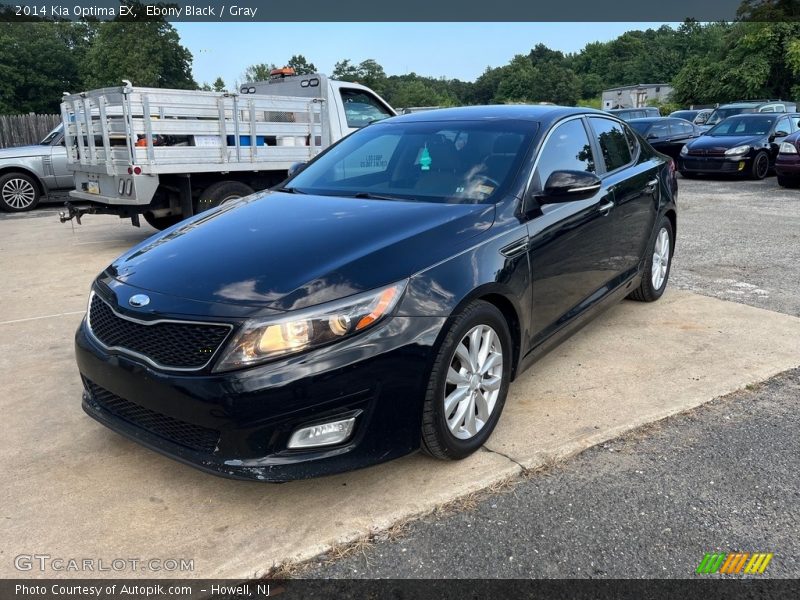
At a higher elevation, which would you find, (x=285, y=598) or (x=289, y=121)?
(x=289, y=121)

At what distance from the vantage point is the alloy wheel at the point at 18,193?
41.1 feet

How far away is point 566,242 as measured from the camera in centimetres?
374

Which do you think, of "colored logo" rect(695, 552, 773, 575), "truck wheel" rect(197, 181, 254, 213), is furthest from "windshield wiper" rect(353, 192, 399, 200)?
"truck wheel" rect(197, 181, 254, 213)

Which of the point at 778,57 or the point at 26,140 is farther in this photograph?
the point at 778,57

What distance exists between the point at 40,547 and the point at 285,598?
1019mm

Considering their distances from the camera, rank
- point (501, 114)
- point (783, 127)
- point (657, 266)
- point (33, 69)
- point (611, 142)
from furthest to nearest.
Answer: point (33, 69)
point (783, 127)
point (657, 266)
point (611, 142)
point (501, 114)

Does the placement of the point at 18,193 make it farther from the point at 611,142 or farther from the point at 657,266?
the point at 657,266

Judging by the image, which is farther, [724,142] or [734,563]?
[724,142]

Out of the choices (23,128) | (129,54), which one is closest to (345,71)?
(129,54)

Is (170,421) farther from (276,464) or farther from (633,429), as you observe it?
(633,429)

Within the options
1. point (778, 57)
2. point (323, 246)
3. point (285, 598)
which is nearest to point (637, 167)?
point (323, 246)

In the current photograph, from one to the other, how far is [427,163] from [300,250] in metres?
1.22

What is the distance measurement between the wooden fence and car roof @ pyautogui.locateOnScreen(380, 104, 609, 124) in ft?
57.8

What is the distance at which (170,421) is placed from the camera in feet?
8.59
